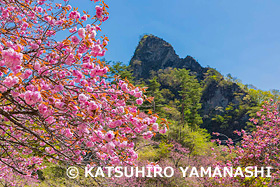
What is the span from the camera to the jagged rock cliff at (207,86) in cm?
2994

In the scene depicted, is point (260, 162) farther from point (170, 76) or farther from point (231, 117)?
point (170, 76)

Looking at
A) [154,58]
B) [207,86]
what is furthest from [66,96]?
[154,58]

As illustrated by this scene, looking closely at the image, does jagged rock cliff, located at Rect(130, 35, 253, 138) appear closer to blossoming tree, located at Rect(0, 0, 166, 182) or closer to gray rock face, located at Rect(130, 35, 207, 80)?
gray rock face, located at Rect(130, 35, 207, 80)

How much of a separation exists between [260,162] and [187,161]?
5684mm

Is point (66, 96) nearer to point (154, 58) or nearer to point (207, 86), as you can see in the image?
point (207, 86)

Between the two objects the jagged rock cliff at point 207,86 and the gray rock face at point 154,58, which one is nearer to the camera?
the jagged rock cliff at point 207,86

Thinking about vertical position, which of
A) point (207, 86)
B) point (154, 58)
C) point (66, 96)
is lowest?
point (66, 96)

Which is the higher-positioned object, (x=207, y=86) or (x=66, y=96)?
(x=207, y=86)

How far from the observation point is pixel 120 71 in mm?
18797

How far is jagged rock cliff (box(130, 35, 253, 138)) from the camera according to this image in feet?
98.2

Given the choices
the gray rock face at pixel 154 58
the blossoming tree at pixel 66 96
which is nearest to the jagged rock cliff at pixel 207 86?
the gray rock face at pixel 154 58

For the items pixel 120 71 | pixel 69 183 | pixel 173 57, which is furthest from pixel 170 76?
pixel 69 183

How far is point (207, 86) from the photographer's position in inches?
1427

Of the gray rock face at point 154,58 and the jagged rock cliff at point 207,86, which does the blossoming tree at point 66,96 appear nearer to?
the jagged rock cliff at point 207,86
